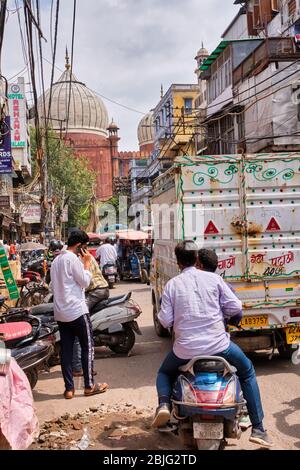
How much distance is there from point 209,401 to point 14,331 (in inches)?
87.5

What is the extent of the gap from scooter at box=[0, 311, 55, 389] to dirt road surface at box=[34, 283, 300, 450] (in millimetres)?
468

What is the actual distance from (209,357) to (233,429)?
52cm

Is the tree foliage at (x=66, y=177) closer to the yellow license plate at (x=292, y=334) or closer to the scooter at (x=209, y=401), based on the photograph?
the yellow license plate at (x=292, y=334)

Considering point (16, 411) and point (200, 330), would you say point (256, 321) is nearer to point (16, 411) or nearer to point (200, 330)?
point (200, 330)

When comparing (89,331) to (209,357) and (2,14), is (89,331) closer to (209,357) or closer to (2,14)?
(209,357)

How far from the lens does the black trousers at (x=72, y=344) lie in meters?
5.45

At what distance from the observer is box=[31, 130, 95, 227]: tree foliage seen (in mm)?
36969

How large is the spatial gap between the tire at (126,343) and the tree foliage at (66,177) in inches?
1112

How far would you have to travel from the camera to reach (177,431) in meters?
3.82

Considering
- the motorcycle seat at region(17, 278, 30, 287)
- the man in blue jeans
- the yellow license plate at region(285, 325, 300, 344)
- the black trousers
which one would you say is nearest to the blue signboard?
the motorcycle seat at region(17, 278, 30, 287)

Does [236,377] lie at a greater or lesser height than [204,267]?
lesser

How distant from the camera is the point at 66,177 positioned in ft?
127

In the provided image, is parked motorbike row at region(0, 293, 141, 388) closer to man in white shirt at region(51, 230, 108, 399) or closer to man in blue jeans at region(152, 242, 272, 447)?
man in white shirt at region(51, 230, 108, 399)
